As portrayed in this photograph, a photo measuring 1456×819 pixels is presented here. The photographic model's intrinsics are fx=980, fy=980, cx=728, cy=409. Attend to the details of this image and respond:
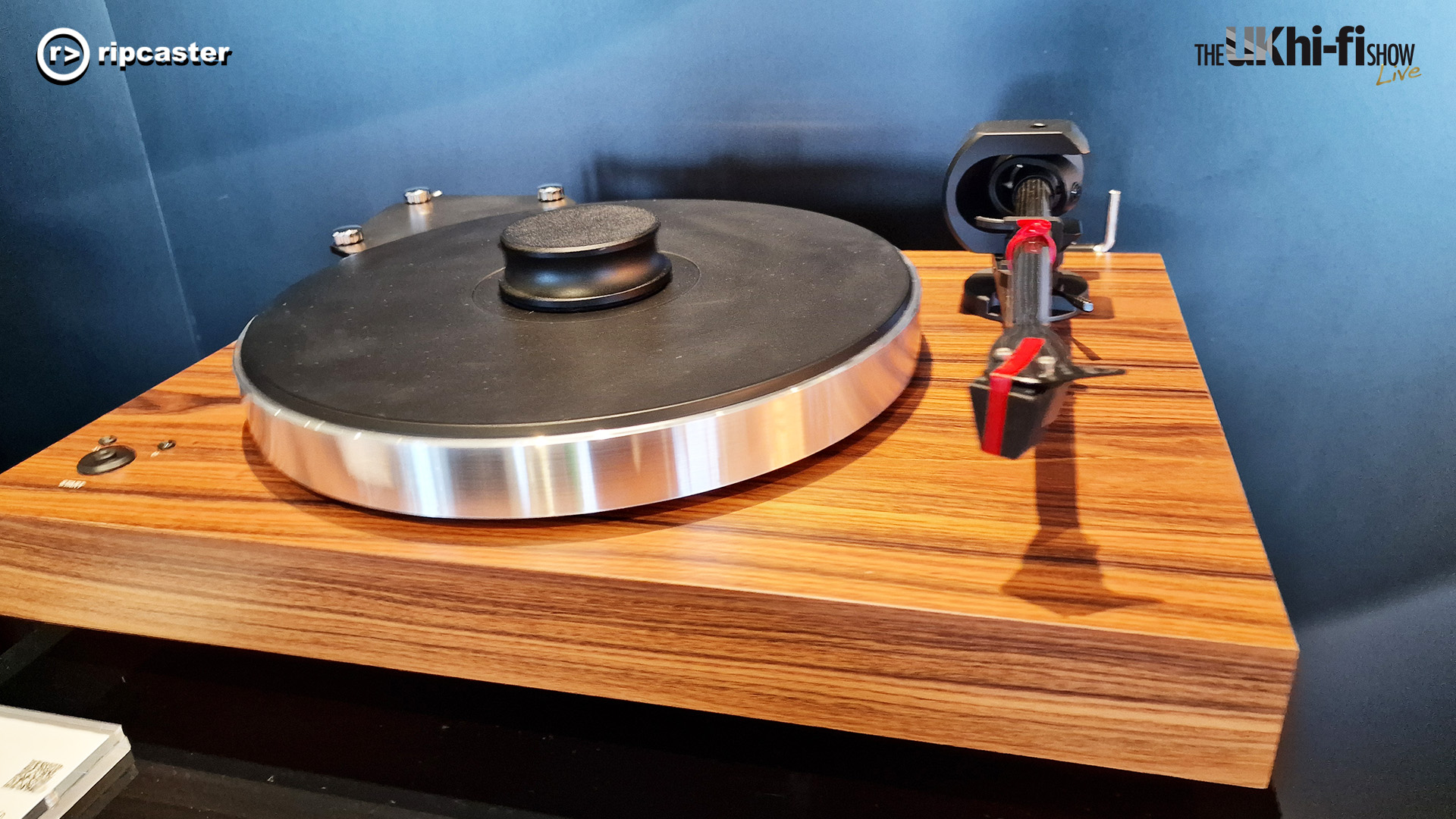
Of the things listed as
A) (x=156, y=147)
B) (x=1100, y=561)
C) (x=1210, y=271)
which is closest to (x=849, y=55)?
(x=1210, y=271)

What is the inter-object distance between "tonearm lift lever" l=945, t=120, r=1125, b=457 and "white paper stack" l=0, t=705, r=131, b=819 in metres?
0.63

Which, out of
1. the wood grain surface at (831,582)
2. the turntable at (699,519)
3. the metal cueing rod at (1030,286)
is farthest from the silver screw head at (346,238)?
the metal cueing rod at (1030,286)

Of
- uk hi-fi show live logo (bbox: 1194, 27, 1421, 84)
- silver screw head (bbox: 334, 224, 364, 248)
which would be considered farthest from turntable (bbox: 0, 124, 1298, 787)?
uk hi-fi show live logo (bbox: 1194, 27, 1421, 84)

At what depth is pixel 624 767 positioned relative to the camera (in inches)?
25.9

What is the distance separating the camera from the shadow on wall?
3.99 ft

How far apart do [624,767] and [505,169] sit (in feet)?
3.08

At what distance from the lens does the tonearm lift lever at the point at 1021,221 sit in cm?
58

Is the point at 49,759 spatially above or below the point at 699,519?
below

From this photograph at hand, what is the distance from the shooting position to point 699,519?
1.98 feet

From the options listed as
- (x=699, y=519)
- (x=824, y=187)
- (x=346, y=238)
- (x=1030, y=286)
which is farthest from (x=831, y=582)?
(x=824, y=187)

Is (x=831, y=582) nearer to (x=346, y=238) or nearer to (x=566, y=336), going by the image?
(x=566, y=336)

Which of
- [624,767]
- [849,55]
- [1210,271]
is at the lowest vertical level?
[624,767]

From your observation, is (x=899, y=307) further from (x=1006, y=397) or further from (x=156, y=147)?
(x=156, y=147)

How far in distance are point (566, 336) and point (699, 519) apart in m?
0.19
